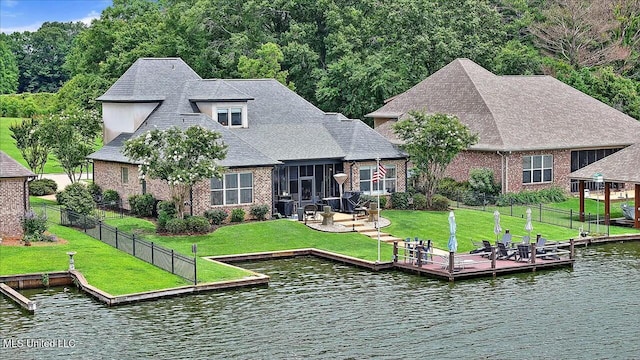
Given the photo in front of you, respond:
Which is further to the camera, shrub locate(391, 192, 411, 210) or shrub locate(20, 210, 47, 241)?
shrub locate(391, 192, 411, 210)

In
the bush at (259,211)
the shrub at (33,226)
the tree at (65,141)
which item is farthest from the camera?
the tree at (65,141)

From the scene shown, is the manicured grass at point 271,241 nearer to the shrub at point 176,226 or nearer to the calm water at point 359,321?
the shrub at point 176,226

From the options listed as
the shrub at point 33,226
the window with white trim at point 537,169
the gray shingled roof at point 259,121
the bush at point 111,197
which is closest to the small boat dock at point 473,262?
the gray shingled roof at point 259,121

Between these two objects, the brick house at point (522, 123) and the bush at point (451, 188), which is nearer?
the bush at point (451, 188)

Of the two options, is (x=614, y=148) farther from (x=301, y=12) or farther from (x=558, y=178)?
(x=301, y=12)

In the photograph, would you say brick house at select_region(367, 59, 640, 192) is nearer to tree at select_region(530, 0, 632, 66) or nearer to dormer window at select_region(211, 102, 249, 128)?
dormer window at select_region(211, 102, 249, 128)

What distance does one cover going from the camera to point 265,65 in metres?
80.9

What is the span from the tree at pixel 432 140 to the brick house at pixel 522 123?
92.9 inches

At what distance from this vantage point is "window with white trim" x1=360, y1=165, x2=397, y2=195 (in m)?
58.1

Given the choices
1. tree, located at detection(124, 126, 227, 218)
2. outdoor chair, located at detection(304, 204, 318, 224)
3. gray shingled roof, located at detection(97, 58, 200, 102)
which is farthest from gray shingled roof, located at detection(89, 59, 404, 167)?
tree, located at detection(124, 126, 227, 218)

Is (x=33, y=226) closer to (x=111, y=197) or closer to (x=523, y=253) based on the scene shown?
A: (x=111, y=197)

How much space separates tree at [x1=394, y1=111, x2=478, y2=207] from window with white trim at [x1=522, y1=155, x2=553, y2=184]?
676 centimetres

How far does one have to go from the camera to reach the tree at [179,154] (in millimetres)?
48875

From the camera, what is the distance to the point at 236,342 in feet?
108
